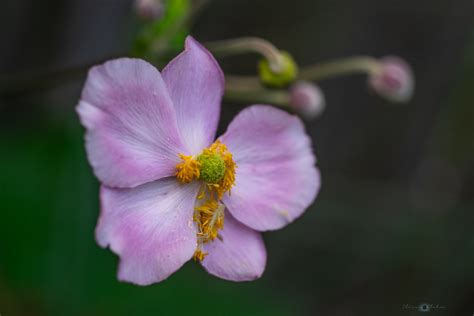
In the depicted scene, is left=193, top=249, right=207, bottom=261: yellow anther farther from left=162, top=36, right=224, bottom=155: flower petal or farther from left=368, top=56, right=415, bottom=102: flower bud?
left=368, top=56, right=415, bottom=102: flower bud

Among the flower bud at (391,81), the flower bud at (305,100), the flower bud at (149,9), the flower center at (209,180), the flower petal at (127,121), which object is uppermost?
the flower bud at (149,9)

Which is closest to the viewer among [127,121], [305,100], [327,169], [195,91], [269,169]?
[127,121]

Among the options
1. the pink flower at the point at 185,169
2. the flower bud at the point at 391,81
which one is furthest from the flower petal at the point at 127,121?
the flower bud at the point at 391,81

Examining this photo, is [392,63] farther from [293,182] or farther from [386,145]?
[386,145]

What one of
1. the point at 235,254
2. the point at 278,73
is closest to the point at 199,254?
the point at 235,254

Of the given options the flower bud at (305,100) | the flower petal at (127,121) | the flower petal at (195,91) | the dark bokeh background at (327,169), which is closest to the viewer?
the flower petal at (127,121)

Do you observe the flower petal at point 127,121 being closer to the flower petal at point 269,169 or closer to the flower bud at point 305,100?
the flower petal at point 269,169

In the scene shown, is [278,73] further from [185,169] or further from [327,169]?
[327,169]
